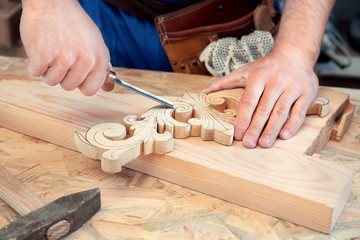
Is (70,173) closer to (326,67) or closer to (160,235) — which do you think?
(160,235)

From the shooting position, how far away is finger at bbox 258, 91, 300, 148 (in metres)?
1.17

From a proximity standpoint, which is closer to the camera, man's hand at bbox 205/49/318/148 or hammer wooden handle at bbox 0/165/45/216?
hammer wooden handle at bbox 0/165/45/216

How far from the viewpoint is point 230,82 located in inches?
A: 55.7

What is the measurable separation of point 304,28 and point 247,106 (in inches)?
16.9

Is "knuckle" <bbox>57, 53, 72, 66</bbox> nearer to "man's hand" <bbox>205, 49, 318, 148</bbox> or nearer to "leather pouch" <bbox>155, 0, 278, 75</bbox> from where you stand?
"man's hand" <bbox>205, 49, 318, 148</bbox>

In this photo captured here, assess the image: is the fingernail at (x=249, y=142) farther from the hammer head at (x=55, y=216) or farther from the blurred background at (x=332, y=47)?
the blurred background at (x=332, y=47)

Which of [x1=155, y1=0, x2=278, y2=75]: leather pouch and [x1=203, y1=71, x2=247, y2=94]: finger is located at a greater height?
[x1=155, y1=0, x2=278, y2=75]: leather pouch

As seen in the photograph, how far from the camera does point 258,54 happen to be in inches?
69.4

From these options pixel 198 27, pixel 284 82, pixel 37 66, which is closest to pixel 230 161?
pixel 284 82

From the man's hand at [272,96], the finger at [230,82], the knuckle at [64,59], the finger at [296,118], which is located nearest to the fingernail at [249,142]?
the man's hand at [272,96]

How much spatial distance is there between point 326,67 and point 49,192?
287 cm

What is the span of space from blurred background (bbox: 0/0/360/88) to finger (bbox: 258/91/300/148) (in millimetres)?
2060

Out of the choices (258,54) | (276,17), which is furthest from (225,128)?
(276,17)

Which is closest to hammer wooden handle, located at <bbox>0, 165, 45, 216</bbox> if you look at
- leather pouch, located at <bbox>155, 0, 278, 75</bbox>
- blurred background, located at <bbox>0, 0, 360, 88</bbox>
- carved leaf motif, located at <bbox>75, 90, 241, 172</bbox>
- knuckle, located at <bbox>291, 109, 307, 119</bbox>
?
carved leaf motif, located at <bbox>75, 90, 241, 172</bbox>
